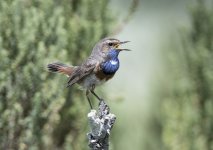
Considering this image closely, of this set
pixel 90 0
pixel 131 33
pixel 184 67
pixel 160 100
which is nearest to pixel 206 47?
pixel 184 67

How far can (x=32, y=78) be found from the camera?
7230 mm

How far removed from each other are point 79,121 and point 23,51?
4.06 ft

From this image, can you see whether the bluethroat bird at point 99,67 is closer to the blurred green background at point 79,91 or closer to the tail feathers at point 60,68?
the tail feathers at point 60,68

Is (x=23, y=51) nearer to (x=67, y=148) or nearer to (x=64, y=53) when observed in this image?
(x=64, y=53)

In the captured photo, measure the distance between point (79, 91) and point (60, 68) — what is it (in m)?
1.10

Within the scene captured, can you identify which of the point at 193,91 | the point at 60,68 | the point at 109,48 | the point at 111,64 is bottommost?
the point at 111,64

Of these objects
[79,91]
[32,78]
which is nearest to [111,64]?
[32,78]

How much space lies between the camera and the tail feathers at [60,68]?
7.05 metres

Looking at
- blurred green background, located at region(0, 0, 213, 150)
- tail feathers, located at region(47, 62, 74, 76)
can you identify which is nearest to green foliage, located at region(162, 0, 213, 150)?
blurred green background, located at region(0, 0, 213, 150)

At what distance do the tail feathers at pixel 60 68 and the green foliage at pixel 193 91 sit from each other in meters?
2.21

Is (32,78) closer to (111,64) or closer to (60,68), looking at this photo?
(60,68)

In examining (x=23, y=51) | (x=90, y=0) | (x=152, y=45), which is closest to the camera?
(x=23, y=51)

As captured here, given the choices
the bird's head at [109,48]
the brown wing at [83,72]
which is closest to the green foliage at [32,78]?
the brown wing at [83,72]

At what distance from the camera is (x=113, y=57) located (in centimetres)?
668
